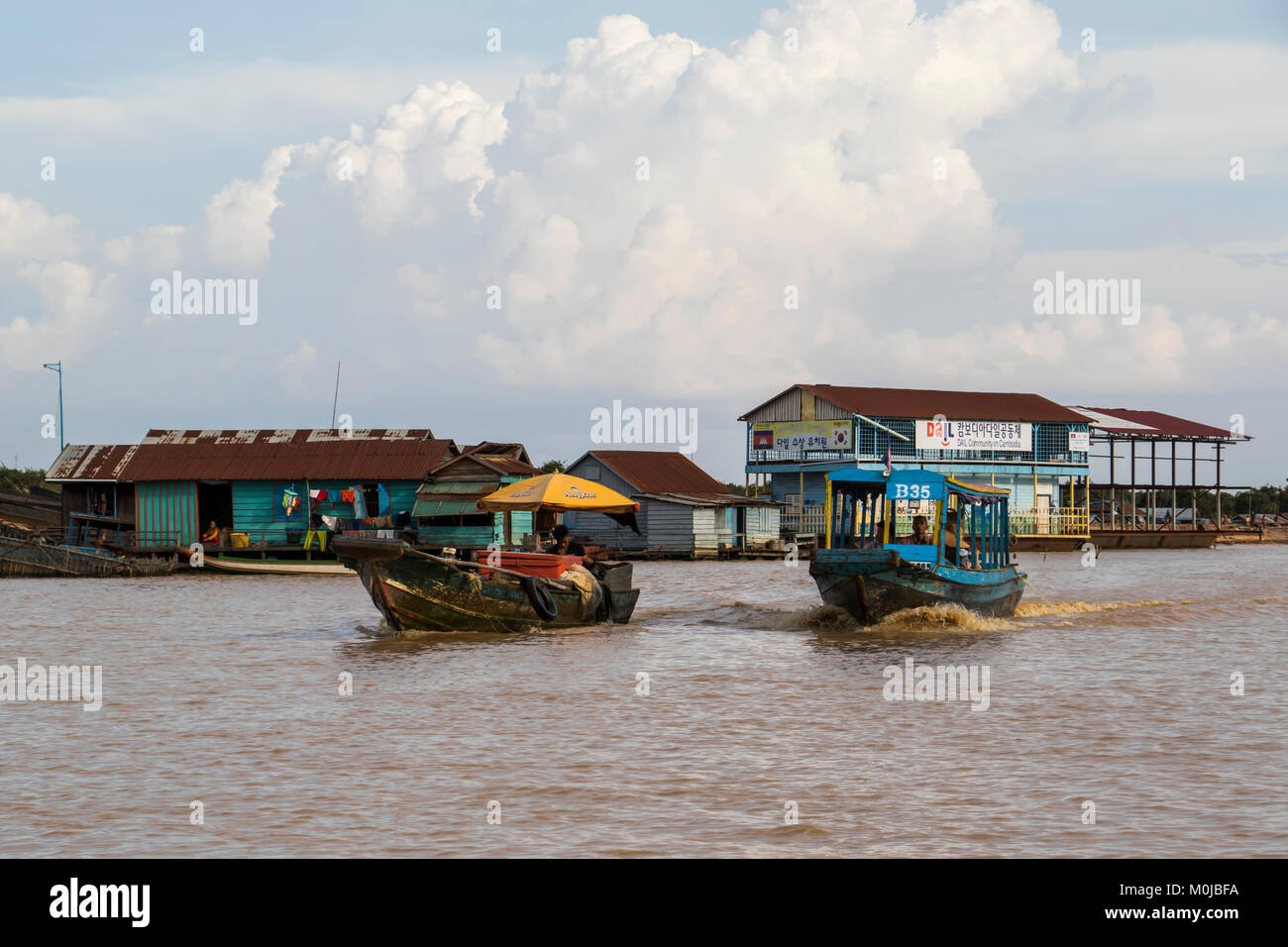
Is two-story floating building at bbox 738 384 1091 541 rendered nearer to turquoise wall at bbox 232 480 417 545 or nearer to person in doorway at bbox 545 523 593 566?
turquoise wall at bbox 232 480 417 545

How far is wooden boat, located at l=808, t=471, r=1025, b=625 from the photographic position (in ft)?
68.3

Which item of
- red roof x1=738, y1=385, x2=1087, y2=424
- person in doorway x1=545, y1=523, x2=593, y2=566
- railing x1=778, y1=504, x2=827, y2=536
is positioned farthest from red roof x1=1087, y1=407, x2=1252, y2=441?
person in doorway x1=545, y1=523, x2=593, y2=566

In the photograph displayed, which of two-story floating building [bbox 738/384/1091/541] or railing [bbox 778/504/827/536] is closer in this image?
railing [bbox 778/504/827/536]

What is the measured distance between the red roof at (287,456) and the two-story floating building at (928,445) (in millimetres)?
19136

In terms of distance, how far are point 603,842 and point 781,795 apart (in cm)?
172

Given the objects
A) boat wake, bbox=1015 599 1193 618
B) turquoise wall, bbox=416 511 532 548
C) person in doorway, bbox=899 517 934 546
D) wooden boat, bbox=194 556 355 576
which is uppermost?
person in doorway, bbox=899 517 934 546

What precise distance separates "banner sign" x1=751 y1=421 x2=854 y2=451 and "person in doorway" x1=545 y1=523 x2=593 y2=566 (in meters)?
35.5

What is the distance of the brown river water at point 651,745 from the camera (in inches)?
342

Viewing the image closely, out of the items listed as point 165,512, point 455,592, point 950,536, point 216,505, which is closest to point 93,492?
point 165,512

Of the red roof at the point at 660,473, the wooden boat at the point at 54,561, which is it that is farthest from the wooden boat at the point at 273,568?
the red roof at the point at 660,473

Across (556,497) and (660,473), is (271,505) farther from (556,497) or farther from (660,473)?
Result: (556,497)

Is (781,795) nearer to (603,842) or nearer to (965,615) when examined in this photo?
(603,842)

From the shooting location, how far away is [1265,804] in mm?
9359
